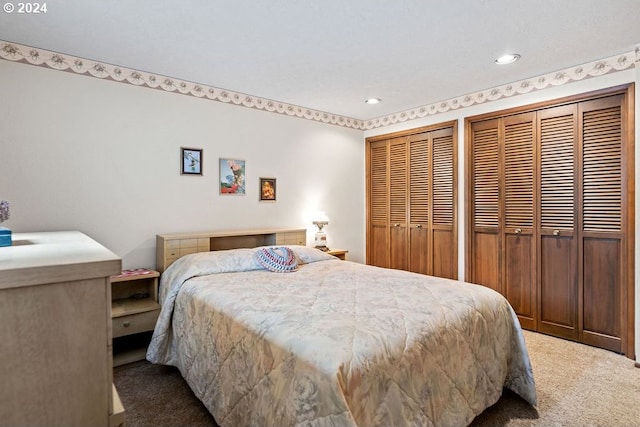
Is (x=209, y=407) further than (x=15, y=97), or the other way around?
(x=15, y=97)

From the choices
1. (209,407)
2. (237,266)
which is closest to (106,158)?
(237,266)

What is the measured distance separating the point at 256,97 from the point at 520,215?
2.98m

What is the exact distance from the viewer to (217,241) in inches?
137

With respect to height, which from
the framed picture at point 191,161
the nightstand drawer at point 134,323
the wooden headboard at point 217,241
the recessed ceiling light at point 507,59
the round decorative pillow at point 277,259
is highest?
the recessed ceiling light at point 507,59

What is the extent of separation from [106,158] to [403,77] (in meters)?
2.70

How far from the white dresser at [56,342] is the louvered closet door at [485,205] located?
3.55 metres

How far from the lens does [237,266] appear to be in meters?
2.87

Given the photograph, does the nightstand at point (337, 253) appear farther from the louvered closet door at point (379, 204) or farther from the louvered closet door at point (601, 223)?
the louvered closet door at point (601, 223)

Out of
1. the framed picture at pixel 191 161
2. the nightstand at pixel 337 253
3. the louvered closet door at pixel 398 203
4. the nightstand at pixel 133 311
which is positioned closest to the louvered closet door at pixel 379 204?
the louvered closet door at pixel 398 203

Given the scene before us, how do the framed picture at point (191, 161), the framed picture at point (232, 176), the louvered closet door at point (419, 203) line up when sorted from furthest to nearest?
the louvered closet door at point (419, 203)
the framed picture at point (232, 176)
the framed picture at point (191, 161)

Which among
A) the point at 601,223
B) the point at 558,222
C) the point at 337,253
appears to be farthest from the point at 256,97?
the point at 601,223

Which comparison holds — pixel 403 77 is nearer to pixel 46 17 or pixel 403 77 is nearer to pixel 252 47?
pixel 252 47

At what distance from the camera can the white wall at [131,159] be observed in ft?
8.45

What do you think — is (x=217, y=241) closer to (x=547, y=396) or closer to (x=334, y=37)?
(x=334, y=37)
